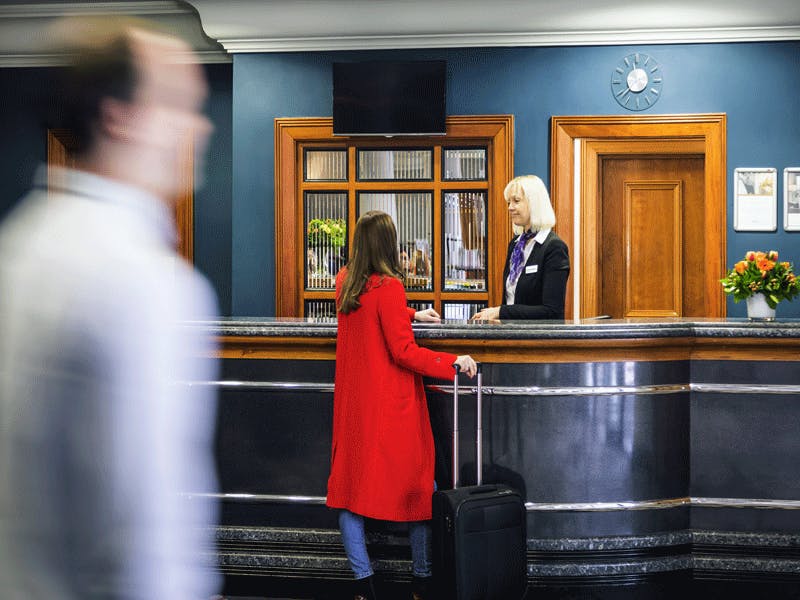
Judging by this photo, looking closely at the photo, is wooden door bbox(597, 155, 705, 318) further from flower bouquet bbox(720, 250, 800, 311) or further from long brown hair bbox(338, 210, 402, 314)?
long brown hair bbox(338, 210, 402, 314)

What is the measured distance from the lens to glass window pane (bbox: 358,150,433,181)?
5.86 meters

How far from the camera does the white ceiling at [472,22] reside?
213 inches

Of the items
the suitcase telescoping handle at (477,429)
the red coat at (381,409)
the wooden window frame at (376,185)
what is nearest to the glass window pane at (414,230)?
the wooden window frame at (376,185)

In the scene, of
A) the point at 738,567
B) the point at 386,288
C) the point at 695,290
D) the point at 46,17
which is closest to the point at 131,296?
the point at 386,288

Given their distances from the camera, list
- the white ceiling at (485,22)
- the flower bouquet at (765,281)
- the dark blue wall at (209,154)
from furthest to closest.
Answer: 1. the dark blue wall at (209,154)
2. the white ceiling at (485,22)
3. the flower bouquet at (765,281)

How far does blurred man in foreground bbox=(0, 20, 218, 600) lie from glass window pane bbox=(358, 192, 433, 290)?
5156 millimetres

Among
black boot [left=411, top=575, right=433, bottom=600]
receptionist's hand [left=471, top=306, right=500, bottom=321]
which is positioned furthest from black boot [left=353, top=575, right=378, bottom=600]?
receptionist's hand [left=471, top=306, right=500, bottom=321]

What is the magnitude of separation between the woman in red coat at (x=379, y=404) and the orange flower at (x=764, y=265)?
1495 mm

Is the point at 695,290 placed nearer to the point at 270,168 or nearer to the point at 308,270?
the point at 308,270

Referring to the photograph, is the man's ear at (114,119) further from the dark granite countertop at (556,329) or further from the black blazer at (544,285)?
the black blazer at (544,285)

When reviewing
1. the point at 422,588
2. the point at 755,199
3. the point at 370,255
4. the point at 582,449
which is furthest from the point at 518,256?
the point at 755,199

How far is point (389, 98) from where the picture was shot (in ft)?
18.5

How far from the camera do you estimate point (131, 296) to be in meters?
0.65

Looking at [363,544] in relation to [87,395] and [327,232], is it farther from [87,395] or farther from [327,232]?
[327,232]
